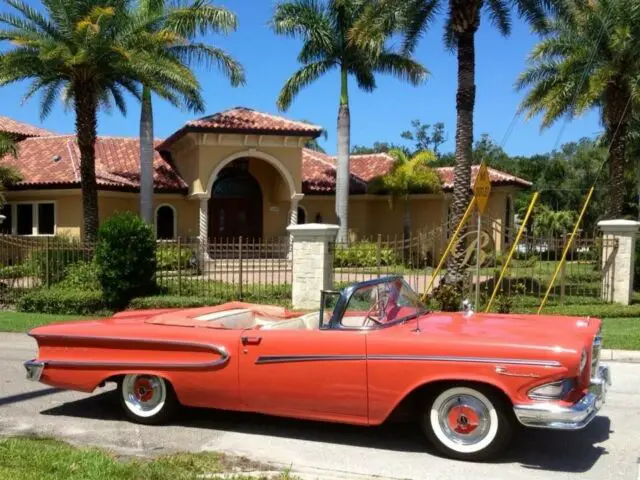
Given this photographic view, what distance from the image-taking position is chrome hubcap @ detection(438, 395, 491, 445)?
16.3ft

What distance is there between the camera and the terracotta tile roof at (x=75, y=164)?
979 inches

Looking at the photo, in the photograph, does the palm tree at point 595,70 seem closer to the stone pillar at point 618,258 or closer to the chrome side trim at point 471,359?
the stone pillar at point 618,258

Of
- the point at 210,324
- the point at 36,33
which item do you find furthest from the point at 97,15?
the point at 210,324

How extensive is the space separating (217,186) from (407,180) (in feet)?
26.4

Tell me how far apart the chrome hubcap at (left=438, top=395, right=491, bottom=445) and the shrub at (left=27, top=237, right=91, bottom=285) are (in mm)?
13414

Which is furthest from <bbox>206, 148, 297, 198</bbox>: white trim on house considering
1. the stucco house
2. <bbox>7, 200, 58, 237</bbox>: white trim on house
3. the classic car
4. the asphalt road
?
the classic car

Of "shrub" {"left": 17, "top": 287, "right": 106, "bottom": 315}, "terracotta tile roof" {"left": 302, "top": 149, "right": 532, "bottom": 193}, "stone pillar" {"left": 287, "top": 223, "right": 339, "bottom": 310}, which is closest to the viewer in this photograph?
"stone pillar" {"left": 287, "top": 223, "right": 339, "bottom": 310}

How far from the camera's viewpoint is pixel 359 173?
1267 inches

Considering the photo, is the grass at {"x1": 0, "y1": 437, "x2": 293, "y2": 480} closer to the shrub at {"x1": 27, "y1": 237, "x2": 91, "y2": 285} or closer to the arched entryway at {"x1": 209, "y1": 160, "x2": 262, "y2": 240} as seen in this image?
the shrub at {"x1": 27, "y1": 237, "x2": 91, "y2": 285}

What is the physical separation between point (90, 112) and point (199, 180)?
21.7 ft

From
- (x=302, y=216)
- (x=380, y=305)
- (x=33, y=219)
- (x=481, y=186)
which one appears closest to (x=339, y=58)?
(x=302, y=216)

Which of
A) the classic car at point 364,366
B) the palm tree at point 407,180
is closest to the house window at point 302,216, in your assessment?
the palm tree at point 407,180

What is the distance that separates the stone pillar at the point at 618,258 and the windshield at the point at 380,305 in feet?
33.1

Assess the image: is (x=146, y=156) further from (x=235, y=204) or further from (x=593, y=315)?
(x=593, y=315)
